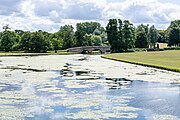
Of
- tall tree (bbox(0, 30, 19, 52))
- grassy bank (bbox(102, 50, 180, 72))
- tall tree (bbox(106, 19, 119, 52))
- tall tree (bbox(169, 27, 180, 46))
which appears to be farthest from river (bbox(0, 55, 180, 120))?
tall tree (bbox(169, 27, 180, 46))

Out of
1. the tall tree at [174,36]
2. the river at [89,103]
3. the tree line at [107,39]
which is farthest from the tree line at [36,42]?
A: the river at [89,103]

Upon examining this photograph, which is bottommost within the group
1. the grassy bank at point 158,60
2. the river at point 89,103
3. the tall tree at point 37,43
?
the grassy bank at point 158,60

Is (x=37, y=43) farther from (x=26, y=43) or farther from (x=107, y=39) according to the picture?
(x=107, y=39)

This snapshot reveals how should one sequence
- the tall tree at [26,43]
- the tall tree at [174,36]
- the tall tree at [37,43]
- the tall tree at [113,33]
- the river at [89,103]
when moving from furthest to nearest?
the tall tree at [174,36]
the tall tree at [26,43]
the tall tree at [113,33]
the tall tree at [37,43]
the river at [89,103]

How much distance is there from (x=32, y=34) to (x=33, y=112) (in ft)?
421

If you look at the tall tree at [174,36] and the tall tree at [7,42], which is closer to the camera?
the tall tree at [7,42]

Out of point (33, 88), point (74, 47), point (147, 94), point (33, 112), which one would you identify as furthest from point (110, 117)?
point (74, 47)

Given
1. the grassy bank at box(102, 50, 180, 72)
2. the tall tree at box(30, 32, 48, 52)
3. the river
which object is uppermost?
the tall tree at box(30, 32, 48, 52)

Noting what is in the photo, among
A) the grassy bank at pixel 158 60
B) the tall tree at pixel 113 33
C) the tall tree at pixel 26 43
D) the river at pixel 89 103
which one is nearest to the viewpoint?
the river at pixel 89 103

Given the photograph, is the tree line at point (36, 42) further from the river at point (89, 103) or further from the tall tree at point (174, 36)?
the river at point (89, 103)

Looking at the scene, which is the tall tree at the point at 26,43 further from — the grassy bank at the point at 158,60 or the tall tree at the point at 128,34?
the grassy bank at the point at 158,60

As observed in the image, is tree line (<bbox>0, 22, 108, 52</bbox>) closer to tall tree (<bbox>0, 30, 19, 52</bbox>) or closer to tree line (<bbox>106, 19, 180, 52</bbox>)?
tall tree (<bbox>0, 30, 19, 52</bbox>)

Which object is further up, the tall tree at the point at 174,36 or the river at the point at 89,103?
the tall tree at the point at 174,36

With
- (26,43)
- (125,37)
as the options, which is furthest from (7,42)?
(125,37)
